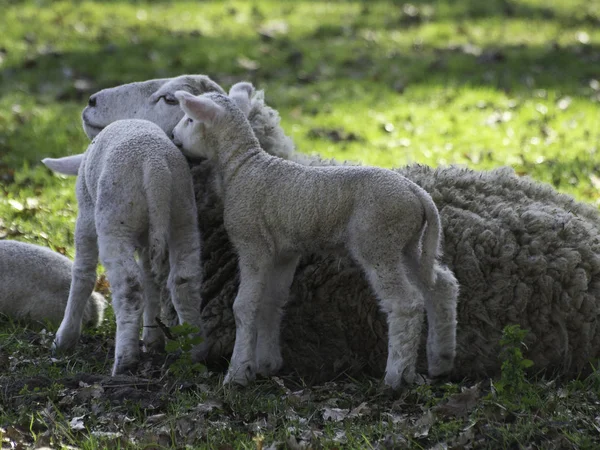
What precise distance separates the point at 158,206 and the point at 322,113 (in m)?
6.45

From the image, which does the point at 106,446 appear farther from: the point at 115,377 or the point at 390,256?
the point at 390,256

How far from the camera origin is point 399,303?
3.96 m

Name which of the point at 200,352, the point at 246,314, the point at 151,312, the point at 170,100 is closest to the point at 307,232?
the point at 246,314

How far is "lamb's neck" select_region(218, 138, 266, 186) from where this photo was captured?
14.4 feet

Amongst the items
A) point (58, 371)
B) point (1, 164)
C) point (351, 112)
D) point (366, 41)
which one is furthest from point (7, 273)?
point (366, 41)

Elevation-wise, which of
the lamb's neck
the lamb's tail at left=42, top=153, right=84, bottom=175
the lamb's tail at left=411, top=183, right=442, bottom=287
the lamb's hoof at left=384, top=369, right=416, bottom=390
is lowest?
the lamb's hoof at left=384, top=369, right=416, bottom=390

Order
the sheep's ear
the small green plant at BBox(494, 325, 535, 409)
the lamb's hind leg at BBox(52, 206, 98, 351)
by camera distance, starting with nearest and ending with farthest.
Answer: the small green plant at BBox(494, 325, 535, 409) < the lamb's hind leg at BBox(52, 206, 98, 351) < the sheep's ear

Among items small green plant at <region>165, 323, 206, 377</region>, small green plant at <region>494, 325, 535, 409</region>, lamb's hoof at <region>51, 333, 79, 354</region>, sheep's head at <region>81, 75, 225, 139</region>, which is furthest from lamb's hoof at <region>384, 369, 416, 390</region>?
sheep's head at <region>81, 75, 225, 139</region>

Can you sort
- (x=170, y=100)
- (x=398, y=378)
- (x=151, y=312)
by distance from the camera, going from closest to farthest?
1. (x=398, y=378)
2. (x=151, y=312)
3. (x=170, y=100)

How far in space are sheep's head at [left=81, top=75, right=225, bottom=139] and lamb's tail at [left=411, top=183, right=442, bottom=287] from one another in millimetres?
1702

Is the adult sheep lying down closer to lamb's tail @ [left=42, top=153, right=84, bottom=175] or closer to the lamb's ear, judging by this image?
lamb's tail @ [left=42, top=153, right=84, bottom=175]

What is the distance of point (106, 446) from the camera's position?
348cm

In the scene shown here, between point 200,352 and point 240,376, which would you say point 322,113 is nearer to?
point 200,352

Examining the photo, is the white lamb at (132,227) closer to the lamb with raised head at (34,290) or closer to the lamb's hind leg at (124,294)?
the lamb's hind leg at (124,294)
